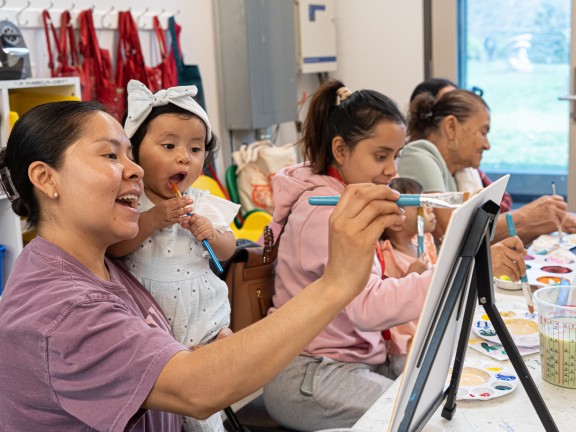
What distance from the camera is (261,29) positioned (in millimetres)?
4301

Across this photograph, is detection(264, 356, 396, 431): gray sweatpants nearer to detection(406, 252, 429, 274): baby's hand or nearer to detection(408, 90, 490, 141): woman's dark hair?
detection(406, 252, 429, 274): baby's hand

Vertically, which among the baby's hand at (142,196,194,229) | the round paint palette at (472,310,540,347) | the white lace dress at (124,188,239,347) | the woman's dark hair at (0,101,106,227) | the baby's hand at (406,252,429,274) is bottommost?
the round paint palette at (472,310,540,347)

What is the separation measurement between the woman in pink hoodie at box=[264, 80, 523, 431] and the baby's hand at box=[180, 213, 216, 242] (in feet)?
1.00

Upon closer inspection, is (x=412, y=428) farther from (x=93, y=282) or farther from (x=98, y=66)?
Result: (x=98, y=66)

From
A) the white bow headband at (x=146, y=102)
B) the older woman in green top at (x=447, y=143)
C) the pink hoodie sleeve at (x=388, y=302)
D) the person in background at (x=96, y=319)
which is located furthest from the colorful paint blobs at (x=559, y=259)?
the person in background at (x=96, y=319)

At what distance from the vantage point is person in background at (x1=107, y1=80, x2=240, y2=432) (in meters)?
1.64

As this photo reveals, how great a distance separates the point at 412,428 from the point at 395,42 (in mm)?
4393

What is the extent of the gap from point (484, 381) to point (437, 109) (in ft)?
5.70

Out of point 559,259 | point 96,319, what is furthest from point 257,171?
point 96,319

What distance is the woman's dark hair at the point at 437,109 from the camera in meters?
2.91

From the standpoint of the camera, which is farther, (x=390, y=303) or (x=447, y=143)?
(x=447, y=143)

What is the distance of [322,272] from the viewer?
6.12 feet

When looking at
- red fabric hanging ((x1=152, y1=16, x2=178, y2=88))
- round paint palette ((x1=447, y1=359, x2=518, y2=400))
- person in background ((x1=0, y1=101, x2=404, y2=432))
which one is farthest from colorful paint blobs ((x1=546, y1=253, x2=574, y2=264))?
red fabric hanging ((x1=152, y1=16, x2=178, y2=88))

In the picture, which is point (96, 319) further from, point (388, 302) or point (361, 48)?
point (361, 48)
